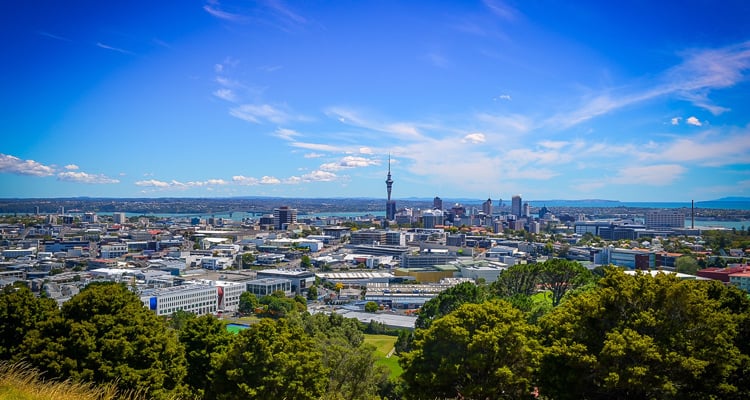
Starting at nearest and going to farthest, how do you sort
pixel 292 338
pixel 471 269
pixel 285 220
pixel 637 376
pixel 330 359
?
pixel 637 376, pixel 292 338, pixel 330 359, pixel 471 269, pixel 285 220

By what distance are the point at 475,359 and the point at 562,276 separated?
35.5 ft

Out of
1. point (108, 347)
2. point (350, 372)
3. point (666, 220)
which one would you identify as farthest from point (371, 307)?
point (666, 220)

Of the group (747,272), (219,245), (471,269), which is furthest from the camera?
(219,245)

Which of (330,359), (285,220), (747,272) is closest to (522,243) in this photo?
(747,272)

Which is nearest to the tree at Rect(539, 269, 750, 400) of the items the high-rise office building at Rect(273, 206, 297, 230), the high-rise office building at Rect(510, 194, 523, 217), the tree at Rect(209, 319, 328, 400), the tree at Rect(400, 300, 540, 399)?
the tree at Rect(400, 300, 540, 399)

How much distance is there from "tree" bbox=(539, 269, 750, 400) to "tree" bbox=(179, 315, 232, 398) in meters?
4.42

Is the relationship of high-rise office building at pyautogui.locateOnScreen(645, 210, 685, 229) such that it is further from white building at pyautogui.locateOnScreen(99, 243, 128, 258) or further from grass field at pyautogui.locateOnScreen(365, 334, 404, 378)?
grass field at pyautogui.locateOnScreen(365, 334, 404, 378)

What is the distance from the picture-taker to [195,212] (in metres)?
118

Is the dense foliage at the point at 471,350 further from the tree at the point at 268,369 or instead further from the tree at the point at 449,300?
the tree at the point at 449,300

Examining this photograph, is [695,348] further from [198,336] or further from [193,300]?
[193,300]

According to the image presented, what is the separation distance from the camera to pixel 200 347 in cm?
792

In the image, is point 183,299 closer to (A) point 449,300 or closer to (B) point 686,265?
(A) point 449,300

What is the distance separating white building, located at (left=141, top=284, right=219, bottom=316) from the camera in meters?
22.6

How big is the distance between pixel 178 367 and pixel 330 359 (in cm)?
239
